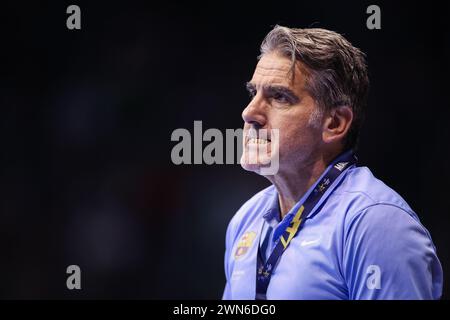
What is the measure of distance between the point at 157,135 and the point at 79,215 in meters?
0.64

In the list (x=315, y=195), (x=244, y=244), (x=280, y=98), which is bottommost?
(x=244, y=244)

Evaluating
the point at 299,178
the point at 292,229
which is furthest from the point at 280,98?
the point at 292,229

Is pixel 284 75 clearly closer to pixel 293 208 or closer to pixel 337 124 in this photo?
pixel 337 124

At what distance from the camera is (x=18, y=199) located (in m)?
3.25

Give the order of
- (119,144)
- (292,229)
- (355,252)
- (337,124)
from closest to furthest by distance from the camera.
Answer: (355,252)
(292,229)
(337,124)
(119,144)

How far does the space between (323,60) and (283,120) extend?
0.85 feet

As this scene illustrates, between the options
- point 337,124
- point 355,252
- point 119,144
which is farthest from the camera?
point 119,144

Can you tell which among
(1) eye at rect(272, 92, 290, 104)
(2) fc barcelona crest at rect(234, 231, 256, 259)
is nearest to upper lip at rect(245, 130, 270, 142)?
(1) eye at rect(272, 92, 290, 104)

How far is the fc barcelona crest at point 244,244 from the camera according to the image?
2.13m

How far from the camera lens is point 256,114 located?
2008mm

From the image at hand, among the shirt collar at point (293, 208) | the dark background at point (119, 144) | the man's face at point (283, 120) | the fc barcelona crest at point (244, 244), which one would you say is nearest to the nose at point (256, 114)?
the man's face at point (283, 120)

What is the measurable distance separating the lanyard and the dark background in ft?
3.98

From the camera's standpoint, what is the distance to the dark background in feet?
10.5

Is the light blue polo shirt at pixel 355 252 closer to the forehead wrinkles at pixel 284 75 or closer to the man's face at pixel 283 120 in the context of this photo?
the man's face at pixel 283 120
